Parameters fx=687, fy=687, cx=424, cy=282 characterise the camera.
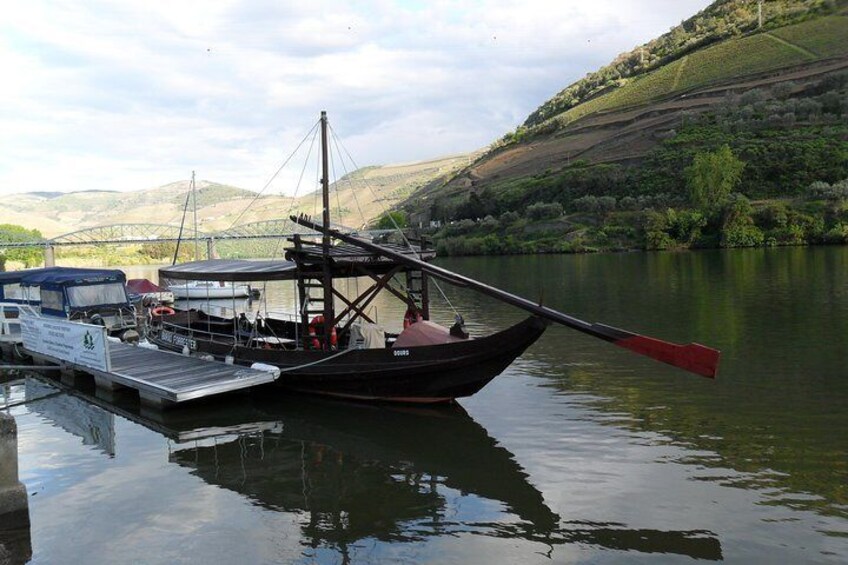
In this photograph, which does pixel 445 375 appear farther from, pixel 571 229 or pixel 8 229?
pixel 8 229

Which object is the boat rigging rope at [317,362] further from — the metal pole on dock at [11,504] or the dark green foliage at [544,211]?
the dark green foliage at [544,211]

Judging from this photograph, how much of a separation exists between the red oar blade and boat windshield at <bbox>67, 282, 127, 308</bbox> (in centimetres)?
2408

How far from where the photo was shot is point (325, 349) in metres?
19.7

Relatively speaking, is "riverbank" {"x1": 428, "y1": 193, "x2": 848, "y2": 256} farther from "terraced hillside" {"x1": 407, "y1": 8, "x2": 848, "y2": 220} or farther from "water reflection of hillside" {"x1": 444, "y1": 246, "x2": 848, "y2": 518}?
"water reflection of hillside" {"x1": 444, "y1": 246, "x2": 848, "y2": 518}

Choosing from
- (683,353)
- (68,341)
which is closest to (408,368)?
(683,353)

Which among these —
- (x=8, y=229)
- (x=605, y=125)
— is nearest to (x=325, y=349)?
(x=605, y=125)

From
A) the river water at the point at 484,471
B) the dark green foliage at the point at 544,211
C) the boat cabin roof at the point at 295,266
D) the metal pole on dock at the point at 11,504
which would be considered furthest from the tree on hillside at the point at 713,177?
the metal pole on dock at the point at 11,504

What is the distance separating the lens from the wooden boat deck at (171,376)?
18.7 m

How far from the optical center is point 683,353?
13.5 metres

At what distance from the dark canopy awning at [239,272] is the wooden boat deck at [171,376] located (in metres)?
2.76

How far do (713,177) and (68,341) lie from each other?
92817 millimetres

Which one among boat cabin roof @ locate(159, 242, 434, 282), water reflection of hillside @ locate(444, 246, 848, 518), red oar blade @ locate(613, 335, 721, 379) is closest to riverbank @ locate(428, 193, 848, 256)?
water reflection of hillside @ locate(444, 246, 848, 518)

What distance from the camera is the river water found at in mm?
10852

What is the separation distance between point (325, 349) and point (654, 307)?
77.2ft
